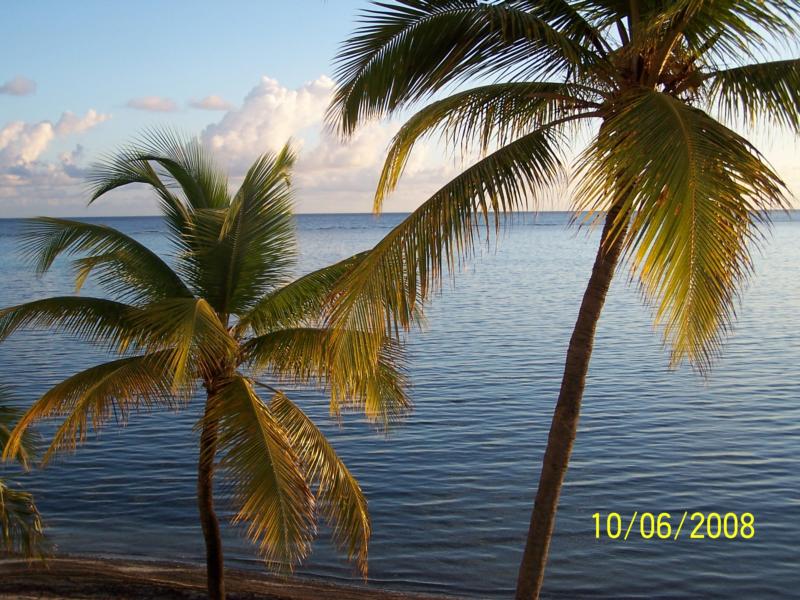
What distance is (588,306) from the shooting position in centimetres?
710

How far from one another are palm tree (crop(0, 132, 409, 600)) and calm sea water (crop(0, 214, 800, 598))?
232 inches

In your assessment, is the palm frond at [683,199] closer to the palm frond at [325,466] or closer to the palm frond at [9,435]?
the palm frond at [325,466]

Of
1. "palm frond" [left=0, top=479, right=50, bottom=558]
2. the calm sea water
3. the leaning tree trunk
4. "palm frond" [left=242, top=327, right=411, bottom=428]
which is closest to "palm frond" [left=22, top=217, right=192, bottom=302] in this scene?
"palm frond" [left=242, top=327, right=411, bottom=428]

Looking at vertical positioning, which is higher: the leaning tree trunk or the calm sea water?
the leaning tree trunk

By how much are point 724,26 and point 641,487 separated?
13190 millimetres

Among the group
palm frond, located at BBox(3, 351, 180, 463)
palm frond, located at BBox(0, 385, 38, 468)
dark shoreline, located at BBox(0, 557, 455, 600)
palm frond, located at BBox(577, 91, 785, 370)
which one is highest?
palm frond, located at BBox(577, 91, 785, 370)

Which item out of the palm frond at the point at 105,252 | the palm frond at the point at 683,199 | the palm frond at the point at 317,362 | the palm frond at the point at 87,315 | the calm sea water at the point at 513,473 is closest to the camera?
the palm frond at the point at 683,199

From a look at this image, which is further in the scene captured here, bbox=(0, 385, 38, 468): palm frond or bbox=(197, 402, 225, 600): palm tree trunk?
bbox=(197, 402, 225, 600): palm tree trunk

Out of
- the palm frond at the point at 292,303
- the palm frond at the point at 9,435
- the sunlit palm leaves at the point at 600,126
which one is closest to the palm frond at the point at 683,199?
the sunlit palm leaves at the point at 600,126

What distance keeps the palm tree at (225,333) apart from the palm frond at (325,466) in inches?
0.6

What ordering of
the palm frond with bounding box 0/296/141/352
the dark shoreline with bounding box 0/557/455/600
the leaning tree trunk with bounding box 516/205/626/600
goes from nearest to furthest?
1. the leaning tree trunk with bounding box 516/205/626/600
2. the palm frond with bounding box 0/296/141/352
3. the dark shoreline with bounding box 0/557/455/600

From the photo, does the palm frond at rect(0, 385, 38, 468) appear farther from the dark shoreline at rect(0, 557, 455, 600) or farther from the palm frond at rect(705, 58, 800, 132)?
the palm frond at rect(705, 58, 800, 132)

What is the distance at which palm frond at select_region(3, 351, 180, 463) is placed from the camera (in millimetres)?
8258

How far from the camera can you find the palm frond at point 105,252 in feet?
30.6
